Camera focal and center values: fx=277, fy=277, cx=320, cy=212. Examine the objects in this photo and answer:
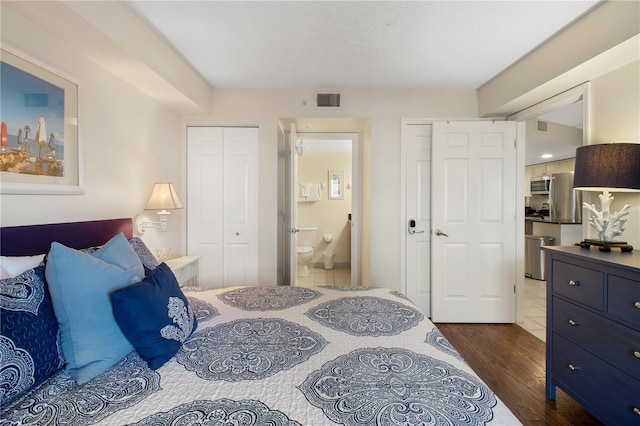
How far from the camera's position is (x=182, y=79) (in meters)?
2.38

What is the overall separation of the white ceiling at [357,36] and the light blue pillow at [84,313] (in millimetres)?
1639

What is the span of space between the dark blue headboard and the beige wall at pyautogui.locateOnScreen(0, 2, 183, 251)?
0.08 metres

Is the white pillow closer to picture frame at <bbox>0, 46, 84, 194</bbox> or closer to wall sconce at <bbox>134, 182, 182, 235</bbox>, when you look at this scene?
picture frame at <bbox>0, 46, 84, 194</bbox>

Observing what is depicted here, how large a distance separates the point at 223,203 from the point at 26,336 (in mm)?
2271

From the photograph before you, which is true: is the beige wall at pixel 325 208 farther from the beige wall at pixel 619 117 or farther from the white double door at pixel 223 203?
the beige wall at pixel 619 117

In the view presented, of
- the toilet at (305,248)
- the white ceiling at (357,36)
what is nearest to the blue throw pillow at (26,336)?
the white ceiling at (357,36)

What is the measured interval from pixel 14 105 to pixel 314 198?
426cm

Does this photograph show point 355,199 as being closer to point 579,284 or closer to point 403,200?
point 403,200

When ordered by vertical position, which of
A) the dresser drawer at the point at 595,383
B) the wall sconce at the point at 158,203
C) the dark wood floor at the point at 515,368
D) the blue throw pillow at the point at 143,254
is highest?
the wall sconce at the point at 158,203

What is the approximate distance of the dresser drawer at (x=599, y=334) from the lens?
1.31 metres

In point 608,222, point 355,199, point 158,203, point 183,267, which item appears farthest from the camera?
point 355,199

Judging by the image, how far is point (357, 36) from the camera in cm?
204

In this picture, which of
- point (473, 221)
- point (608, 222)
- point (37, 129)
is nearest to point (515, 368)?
point (608, 222)

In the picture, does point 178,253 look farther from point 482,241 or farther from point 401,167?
point 482,241
